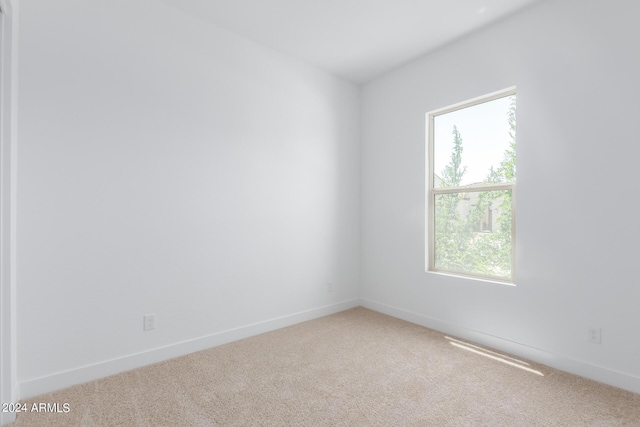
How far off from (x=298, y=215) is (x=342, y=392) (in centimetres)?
182

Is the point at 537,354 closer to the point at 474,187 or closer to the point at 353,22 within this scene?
the point at 474,187

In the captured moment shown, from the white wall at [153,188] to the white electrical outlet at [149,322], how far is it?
46 millimetres

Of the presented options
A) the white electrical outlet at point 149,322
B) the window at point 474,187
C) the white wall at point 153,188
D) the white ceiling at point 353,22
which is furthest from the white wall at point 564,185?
the white electrical outlet at point 149,322

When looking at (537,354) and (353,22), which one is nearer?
(537,354)

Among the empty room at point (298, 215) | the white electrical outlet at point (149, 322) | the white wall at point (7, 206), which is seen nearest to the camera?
the white wall at point (7, 206)

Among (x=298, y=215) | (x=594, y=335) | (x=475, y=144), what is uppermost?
(x=475, y=144)

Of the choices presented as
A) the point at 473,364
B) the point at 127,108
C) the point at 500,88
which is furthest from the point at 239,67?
the point at 473,364

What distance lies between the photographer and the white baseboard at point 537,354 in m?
2.12

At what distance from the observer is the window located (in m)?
2.79

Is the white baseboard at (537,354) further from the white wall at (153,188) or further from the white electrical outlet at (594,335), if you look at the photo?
the white wall at (153,188)

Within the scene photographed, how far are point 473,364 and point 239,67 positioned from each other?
323 centimetres

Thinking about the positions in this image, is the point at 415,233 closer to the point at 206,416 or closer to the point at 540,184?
the point at 540,184

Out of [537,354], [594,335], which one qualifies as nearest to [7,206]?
[537,354]

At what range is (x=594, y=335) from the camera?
224 centimetres
